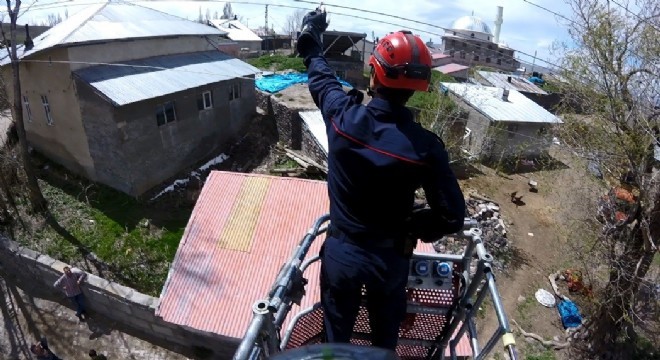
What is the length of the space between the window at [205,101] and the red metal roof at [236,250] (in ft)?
21.3

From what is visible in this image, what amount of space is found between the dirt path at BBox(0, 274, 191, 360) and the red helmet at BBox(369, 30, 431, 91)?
30.0 feet

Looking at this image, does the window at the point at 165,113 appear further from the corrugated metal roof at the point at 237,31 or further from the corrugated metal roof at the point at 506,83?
the corrugated metal roof at the point at 237,31

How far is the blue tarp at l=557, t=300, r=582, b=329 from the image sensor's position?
11.7 meters

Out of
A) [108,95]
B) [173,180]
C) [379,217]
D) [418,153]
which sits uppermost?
[418,153]

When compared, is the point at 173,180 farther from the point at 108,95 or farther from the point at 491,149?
the point at 491,149

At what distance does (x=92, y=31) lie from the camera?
1352 cm

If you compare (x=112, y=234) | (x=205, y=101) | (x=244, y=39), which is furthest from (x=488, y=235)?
(x=244, y=39)

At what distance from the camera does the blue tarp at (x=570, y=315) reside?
11673 mm

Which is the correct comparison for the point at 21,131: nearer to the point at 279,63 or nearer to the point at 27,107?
the point at 27,107

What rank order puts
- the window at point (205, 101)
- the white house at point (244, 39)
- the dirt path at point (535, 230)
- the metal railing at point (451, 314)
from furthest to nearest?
1. the white house at point (244, 39)
2. the window at point (205, 101)
3. the dirt path at point (535, 230)
4. the metal railing at point (451, 314)

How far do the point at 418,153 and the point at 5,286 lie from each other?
523 inches

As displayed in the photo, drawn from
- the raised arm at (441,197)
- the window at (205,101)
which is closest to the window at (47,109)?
the window at (205,101)

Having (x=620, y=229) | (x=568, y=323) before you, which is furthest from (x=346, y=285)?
(x=568, y=323)

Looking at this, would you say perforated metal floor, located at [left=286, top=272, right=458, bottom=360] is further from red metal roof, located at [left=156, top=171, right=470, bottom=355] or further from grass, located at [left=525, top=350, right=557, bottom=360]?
grass, located at [left=525, top=350, right=557, bottom=360]
